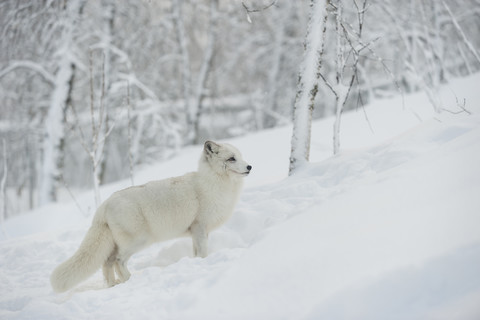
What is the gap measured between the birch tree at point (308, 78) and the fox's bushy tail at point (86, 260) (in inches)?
97.4

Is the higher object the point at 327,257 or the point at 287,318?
the point at 327,257

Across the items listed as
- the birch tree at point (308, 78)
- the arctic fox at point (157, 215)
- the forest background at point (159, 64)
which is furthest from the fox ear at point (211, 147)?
the forest background at point (159, 64)

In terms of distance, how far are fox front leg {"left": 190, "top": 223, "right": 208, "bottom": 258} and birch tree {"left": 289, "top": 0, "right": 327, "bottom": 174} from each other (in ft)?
5.13

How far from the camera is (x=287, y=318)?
170 centimetres

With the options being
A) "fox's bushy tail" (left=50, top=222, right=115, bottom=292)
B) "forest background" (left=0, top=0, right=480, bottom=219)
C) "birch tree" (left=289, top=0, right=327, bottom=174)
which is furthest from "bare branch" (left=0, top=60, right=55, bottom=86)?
"birch tree" (left=289, top=0, right=327, bottom=174)

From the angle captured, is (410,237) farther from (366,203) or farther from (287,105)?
(287,105)

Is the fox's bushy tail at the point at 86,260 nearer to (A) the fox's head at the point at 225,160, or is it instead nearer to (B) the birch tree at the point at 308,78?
(A) the fox's head at the point at 225,160

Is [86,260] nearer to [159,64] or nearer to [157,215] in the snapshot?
[157,215]

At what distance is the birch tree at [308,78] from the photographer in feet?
14.4

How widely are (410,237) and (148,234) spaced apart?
2542mm

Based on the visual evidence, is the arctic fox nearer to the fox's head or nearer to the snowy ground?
the fox's head

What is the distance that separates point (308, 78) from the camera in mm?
4414

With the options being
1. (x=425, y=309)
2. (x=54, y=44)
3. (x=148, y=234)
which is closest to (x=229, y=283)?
(x=425, y=309)

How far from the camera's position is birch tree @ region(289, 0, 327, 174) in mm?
4383
